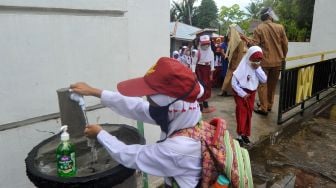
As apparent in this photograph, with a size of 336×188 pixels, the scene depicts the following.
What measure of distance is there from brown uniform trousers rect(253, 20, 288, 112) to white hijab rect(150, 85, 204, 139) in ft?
15.6


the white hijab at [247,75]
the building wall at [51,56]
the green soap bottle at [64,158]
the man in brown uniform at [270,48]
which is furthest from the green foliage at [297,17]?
the green soap bottle at [64,158]

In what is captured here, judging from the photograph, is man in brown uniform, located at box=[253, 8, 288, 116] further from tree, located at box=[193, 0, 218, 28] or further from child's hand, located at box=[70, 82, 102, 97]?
tree, located at box=[193, 0, 218, 28]

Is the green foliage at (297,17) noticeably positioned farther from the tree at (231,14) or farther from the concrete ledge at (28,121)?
the tree at (231,14)

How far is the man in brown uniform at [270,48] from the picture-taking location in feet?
20.7

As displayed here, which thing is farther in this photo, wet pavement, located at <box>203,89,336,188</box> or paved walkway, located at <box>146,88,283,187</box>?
paved walkway, located at <box>146,88,283,187</box>

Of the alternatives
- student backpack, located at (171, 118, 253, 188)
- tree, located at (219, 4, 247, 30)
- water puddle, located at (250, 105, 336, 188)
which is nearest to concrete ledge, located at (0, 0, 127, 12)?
student backpack, located at (171, 118, 253, 188)

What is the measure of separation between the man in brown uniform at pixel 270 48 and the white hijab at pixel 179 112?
4.75 metres

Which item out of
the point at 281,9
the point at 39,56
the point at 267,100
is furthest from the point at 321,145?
the point at 281,9

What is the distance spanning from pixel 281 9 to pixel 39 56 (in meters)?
17.7

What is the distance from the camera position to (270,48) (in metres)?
6.32

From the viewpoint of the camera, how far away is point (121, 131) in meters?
2.46

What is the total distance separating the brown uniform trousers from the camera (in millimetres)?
6297

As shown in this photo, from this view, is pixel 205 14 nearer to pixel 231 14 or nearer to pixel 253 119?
pixel 231 14

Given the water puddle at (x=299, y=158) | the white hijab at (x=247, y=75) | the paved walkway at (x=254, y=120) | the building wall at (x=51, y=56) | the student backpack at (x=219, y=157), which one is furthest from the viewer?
the paved walkway at (x=254, y=120)
